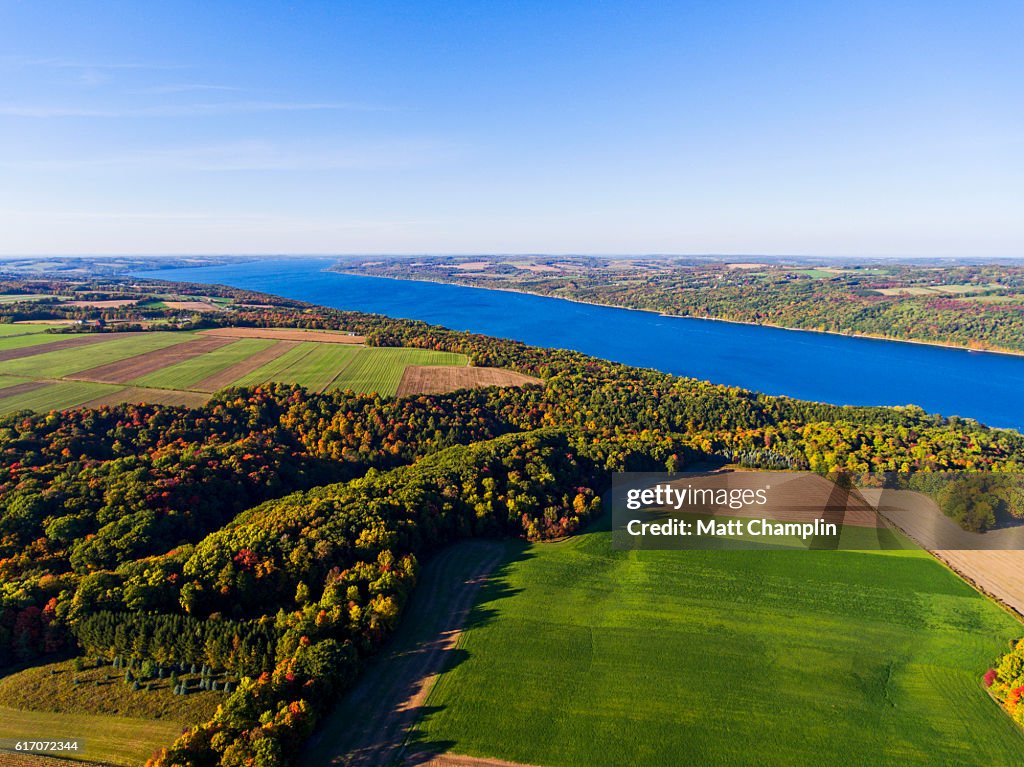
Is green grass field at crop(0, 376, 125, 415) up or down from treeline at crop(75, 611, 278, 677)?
up

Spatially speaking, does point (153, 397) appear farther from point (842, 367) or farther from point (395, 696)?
point (842, 367)

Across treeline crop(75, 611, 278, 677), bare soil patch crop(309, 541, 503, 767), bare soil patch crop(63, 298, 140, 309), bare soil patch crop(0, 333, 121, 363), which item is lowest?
bare soil patch crop(309, 541, 503, 767)

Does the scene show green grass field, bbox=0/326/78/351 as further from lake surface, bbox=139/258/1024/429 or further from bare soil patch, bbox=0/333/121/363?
lake surface, bbox=139/258/1024/429

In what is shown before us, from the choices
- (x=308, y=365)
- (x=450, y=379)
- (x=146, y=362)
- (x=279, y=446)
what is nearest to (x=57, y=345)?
(x=146, y=362)

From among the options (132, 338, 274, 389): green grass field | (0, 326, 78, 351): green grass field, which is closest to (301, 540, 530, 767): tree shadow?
(132, 338, 274, 389): green grass field

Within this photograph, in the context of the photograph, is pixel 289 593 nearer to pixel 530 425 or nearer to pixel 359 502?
pixel 359 502

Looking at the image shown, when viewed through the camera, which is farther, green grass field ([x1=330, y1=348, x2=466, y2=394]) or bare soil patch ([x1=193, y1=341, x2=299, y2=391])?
green grass field ([x1=330, y1=348, x2=466, y2=394])

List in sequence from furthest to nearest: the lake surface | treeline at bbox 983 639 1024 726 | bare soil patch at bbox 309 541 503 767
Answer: the lake surface, treeline at bbox 983 639 1024 726, bare soil patch at bbox 309 541 503 767
